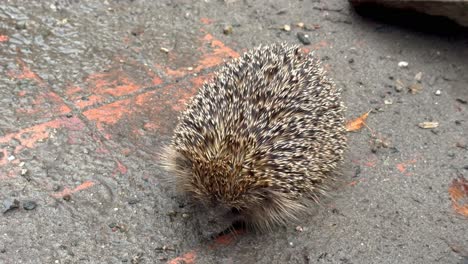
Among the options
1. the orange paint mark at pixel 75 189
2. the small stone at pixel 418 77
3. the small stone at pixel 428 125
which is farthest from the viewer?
the small stone at pixel 418 77

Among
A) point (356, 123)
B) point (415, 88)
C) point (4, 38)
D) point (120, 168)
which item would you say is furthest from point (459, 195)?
point (4, 38)

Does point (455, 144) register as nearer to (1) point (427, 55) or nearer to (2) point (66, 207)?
(1) point (427, 55)

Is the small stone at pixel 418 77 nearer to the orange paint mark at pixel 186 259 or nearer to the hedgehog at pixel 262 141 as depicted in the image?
the hedgehog at pixel 262 141

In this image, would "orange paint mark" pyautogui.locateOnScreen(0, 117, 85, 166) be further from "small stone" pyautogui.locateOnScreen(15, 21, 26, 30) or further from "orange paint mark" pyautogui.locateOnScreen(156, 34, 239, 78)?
"small stone" pyautogui.locateOnScreen(15, 21, 26, 30)

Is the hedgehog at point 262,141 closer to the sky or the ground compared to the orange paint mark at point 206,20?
closer to the sky

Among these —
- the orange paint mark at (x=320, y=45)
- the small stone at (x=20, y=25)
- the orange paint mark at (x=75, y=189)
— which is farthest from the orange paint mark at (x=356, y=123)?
the small stone at (x=20, y=25)

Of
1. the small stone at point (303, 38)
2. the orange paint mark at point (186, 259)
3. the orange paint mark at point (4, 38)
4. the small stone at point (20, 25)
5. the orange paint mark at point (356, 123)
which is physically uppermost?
the small stone at point (20, 25)

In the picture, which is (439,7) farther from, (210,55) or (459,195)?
(210,55)
